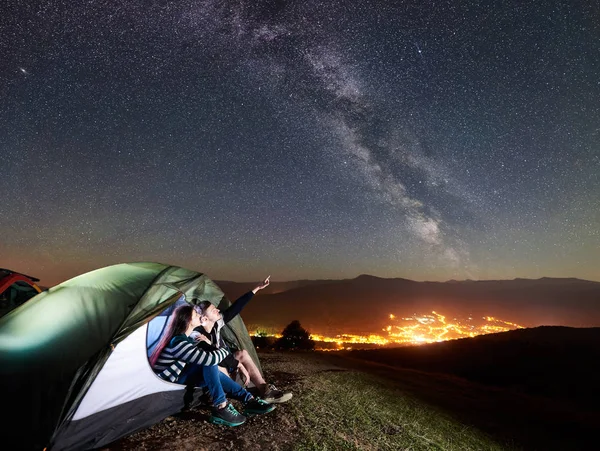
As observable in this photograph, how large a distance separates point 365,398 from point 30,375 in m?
6.08

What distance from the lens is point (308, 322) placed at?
83.1m

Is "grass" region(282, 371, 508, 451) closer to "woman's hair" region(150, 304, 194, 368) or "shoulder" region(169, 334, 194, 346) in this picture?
"shoulder" region(169, 334, 194, 346)

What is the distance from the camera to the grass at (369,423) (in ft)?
15.5

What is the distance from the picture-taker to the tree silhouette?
27.9 metres

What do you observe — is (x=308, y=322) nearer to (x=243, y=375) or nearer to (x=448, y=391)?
(x=448, y=391)

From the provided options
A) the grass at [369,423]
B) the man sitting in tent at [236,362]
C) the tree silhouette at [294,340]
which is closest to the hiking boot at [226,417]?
the man sitting in tent at [236,362]

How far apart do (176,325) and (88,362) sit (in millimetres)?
1366

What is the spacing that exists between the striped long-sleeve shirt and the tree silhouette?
24070 mm

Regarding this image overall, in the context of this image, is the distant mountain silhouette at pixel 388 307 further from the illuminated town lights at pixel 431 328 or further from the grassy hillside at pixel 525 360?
the grassy hillside at pixel 525 360

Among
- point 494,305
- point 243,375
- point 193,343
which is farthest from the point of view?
point 494,305

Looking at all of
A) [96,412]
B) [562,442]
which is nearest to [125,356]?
[96,412]

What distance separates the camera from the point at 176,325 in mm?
4965

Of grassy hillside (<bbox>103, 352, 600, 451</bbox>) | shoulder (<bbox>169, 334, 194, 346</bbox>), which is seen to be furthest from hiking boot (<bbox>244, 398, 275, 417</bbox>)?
shoulder (<bbox>169, 334, 194, 346</bbox>)

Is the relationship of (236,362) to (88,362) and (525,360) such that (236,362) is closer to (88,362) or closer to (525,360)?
(88,362)
